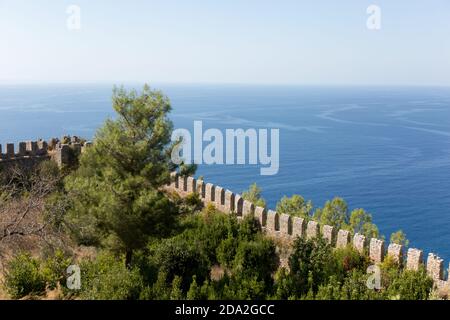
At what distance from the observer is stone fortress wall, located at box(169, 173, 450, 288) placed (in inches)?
565

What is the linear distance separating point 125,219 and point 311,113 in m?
158

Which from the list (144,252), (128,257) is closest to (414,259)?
(144,252)

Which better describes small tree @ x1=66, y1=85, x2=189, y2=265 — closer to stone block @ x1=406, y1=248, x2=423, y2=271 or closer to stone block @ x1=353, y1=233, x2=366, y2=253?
stone block @ x1=353, y1=233, x2=366, y2=253

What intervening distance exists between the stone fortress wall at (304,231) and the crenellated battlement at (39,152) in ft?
19.7

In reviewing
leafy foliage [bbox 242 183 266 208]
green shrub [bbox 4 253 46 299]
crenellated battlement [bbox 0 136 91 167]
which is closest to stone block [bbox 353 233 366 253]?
green shrub [bbox 4 253 46 299]

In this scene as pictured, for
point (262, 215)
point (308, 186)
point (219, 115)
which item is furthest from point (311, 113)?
point (262, 215)

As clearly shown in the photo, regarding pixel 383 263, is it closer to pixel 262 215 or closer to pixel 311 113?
pixel 262 215

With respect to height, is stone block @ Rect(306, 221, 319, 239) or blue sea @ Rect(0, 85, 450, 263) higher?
stone block @ Rect(306, 221, 319, 239)

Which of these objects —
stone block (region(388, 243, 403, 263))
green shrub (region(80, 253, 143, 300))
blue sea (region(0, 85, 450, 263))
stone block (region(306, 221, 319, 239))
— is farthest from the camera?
blue sea (region(0, 85, 450, 263))

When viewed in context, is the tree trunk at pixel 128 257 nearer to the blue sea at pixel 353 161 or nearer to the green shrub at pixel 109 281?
the green shrub at pixel 109 281

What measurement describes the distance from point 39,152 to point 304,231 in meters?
14.3

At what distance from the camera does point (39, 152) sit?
24.3 metres

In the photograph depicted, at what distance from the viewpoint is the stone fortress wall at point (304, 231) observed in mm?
14344

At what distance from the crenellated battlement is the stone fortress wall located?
19.7 feet
